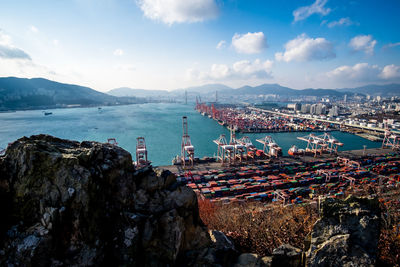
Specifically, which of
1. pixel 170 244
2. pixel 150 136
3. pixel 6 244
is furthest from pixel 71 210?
pixel 150 136

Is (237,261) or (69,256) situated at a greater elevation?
(69,256)

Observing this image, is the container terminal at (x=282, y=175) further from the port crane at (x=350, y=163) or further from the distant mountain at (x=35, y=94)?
the distant mountain at (x=35, y=94)

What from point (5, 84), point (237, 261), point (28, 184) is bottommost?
point (237, 261)

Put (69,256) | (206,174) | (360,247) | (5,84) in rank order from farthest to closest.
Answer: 1. (5,84)
2. (206,174)
3. (360,247)
4. (69,256)

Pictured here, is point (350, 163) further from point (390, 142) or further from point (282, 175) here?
point (390, 142)

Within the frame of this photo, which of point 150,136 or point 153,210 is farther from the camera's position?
point 150,136

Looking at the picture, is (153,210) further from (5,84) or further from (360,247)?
(5,84)
